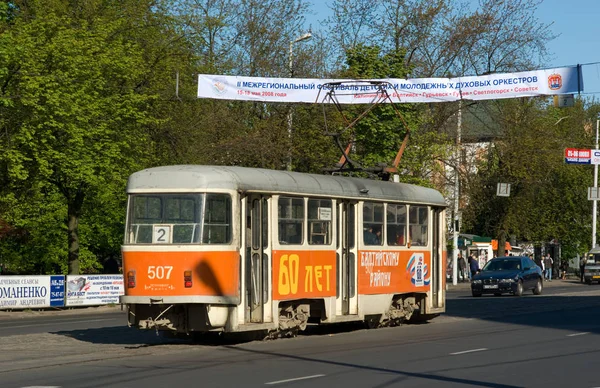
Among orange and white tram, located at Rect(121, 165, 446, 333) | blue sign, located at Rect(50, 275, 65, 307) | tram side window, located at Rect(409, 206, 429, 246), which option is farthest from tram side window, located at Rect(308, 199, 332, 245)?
blue sign, located at Rect(50, 275, 65, 307)

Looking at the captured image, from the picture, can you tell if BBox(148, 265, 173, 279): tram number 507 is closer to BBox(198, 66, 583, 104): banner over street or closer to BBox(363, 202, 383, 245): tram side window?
→ BBox(363, 202, 383, 245): tram side window

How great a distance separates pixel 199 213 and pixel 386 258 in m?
5.93

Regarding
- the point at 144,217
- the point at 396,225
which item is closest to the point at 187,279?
the point at 144,217

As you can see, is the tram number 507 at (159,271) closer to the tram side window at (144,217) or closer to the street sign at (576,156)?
the tram side window at (144,217)

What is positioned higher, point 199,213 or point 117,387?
point 199,213

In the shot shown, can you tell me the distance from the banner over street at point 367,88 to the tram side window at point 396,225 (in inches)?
244

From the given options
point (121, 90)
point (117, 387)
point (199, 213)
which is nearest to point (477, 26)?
point (121, 90)

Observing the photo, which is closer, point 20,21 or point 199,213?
point 199,213

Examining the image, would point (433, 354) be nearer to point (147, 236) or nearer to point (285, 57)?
point (147, 236)

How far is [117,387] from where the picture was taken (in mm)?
12961

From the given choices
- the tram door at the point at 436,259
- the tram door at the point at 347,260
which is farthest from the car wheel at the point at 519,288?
the tram door at the point at 347,260

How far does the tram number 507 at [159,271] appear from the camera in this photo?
59.8 ft

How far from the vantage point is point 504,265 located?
41.9m

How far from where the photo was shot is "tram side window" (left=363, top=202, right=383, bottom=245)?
886 inches
